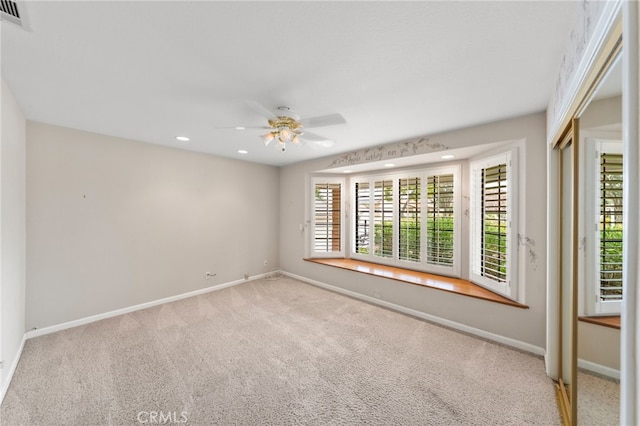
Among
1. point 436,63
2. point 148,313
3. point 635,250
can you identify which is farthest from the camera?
point 148,313

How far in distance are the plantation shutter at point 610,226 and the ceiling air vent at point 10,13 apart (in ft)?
8.58

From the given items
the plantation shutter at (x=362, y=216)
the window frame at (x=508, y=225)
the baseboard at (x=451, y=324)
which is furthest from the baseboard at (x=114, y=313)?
the window frame at (x=508, y=225)

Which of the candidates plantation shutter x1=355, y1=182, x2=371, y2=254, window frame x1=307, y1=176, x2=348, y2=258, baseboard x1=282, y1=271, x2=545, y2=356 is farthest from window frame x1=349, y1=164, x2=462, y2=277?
baseboard x1=282, y1=271, x2=545, y2=356

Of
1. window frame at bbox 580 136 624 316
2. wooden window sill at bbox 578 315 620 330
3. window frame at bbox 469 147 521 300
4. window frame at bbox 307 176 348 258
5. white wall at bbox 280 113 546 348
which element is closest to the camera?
wooden window sill at bbox 578 315 620 330

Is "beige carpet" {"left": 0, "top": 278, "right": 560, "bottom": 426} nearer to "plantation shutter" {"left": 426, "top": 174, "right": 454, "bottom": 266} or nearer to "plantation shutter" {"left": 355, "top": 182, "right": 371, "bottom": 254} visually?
"plantation shutter" {"left": 426, "top": 174, "right": 454, "bottom": 266}

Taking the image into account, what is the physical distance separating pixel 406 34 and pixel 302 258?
398 cm

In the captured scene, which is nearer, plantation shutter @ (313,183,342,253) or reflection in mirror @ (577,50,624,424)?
reflection in mirror @ (577,50,624,424)

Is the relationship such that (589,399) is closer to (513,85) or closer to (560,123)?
(560,123)

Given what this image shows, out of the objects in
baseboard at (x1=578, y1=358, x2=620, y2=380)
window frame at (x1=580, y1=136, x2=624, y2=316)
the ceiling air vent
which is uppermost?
the ceiling air vent

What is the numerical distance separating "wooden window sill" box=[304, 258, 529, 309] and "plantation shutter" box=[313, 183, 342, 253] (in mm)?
291

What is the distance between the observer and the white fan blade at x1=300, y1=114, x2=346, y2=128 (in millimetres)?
2089

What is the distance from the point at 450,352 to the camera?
234cm

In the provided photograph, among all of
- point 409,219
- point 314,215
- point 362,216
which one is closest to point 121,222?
point 314,215

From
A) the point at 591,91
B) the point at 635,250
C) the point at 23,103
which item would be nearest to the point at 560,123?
the point at 591,91
